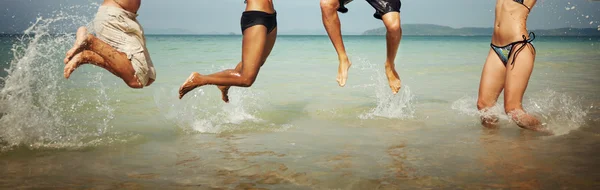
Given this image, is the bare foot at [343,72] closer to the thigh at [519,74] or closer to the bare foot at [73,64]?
the thigh at [519,74]

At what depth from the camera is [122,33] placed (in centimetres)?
575

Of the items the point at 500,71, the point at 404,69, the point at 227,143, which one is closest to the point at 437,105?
the point at 500,71

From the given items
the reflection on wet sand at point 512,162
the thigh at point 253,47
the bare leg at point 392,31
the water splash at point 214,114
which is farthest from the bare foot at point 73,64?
the reflection on wet sand at point 512,162

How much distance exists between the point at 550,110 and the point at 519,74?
8.25 feet

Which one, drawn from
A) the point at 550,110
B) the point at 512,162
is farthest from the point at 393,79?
the point at 550,110

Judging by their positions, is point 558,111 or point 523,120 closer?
point 523,120

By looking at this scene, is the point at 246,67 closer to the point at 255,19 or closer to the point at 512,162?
the point at 255,19

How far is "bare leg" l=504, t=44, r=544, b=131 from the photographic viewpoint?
624 centimetres

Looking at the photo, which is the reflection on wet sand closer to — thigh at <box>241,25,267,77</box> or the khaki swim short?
thigh at <box>241,25,267,77</box>

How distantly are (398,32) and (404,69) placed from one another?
36.1ft

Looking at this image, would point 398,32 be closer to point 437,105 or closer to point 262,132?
point 262,132

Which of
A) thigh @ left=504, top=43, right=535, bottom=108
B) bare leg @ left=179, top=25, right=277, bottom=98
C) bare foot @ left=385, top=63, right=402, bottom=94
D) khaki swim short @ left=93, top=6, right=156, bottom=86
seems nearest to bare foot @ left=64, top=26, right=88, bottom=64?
khaki swim short @ left=93, top=6, right=156, bottom=86

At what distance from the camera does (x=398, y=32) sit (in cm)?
653

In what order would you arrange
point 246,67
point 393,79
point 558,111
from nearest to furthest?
point 246,67 → point 393,79 → point 558,111
